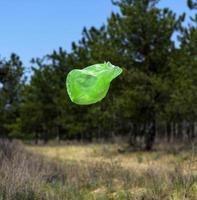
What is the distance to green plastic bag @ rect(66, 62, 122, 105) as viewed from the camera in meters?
4.78

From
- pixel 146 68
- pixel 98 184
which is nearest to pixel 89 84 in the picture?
pixel 98 184

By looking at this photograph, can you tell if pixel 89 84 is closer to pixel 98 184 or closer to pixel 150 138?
pixel 98 184

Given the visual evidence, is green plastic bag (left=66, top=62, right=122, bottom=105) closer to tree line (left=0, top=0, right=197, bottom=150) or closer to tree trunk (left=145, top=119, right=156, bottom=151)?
tree line (left=0, top=0, right=197, bottom=150)

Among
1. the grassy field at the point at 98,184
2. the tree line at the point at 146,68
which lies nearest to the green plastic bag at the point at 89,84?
the grassy field at the point at 98,184

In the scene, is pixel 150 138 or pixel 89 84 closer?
pixel 89 84

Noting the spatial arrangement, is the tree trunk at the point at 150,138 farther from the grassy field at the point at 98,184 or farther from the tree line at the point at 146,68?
the grassy field at the point at 98,184

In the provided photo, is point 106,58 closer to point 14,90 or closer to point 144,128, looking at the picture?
point 144,128

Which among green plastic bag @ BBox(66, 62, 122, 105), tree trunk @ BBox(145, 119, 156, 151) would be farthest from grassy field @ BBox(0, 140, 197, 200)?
tree trunk @ BBox(145, 119, 156, 151)

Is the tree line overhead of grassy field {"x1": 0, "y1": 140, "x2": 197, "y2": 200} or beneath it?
overhead

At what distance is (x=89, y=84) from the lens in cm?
482

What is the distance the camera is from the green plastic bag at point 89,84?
478cm

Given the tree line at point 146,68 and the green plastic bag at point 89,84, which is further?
the tree line at point 146,68

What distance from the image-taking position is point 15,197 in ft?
29.4

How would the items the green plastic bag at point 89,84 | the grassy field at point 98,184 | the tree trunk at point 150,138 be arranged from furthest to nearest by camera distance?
1. the tree trunk at point 150,138
2. the grassy field at point 98,184
3. the green plastic bag at point 89,84
